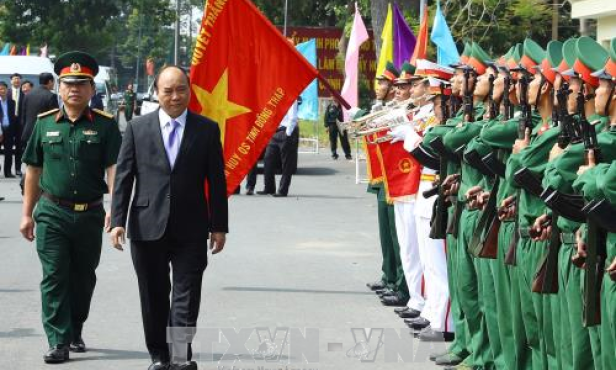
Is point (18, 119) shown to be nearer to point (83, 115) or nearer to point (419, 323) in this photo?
point (419, 323)

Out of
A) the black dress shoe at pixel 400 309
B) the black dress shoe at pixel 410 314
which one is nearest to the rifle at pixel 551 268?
the black dress shoe at pixel 410 314

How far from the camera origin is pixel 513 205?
24.6 feet

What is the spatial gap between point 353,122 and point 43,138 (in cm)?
328

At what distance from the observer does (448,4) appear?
102 feet

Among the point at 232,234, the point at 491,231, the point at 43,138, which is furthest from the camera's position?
the point at 232,234

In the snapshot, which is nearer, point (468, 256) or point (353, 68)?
point (468, 256)

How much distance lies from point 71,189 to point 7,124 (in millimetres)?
17064

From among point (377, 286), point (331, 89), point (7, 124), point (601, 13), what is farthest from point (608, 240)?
point (7, 124)

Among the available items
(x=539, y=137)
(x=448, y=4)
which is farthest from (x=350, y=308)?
(x=448, y=4)

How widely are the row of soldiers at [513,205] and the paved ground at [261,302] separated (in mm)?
575

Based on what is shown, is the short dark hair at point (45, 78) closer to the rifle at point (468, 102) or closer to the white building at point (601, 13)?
the white building at point (601, 13)

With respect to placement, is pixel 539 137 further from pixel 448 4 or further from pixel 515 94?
pixel 448 4

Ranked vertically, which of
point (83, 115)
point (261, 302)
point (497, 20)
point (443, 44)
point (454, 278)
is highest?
point (497, 20)

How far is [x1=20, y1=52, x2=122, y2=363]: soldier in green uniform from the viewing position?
8938 mm
